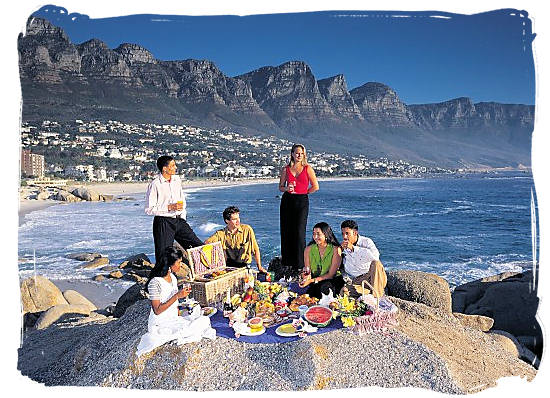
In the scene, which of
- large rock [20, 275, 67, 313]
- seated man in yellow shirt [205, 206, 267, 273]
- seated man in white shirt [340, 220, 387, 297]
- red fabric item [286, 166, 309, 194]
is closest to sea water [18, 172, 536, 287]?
large rock [20, 275, 67, 313]

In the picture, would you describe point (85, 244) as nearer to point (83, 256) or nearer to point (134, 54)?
point (83, 256)

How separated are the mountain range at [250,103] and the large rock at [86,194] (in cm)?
1322

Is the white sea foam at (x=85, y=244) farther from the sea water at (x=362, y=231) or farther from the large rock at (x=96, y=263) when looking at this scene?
the large rock at (x=96, y=263)

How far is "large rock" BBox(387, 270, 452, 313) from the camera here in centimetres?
494

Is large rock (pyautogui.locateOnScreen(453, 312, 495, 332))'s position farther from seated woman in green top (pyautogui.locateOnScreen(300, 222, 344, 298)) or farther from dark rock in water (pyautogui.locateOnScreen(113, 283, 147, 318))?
dark rock in water (pyautogui.locateOnScreen(113, 283, 147, 318))

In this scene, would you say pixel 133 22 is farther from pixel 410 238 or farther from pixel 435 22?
pixel 410 238

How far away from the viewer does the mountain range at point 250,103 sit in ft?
15.1

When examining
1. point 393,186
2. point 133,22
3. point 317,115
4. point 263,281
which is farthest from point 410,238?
point 393,186

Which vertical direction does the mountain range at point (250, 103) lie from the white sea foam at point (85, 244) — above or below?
above

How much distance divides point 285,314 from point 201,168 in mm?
6868

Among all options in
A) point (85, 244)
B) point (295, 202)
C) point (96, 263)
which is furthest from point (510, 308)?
point (85, 244)

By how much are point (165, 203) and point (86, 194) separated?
19.2m

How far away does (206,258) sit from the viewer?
4539 millimetres

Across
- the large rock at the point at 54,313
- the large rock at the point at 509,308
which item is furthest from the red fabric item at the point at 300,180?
the large rock at the point at 54,313
